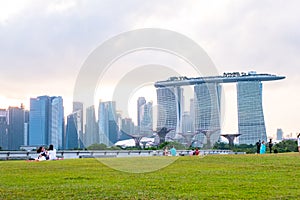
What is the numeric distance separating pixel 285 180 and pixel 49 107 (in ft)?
223

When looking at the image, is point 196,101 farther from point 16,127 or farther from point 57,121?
point 16,127

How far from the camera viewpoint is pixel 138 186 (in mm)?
12875

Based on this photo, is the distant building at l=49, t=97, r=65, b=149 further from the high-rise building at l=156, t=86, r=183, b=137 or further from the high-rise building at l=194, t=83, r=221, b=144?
the high-rise building at l=194, t=83, r=221, b=144

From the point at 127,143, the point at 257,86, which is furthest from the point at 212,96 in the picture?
the point at 257,86

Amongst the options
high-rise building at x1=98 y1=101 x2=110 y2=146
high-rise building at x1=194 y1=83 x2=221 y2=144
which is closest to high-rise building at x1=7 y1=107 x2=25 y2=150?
high-rise building at x1=194 y1=83 x2=221 y2=144

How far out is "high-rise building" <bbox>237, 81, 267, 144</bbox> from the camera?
12800 cm

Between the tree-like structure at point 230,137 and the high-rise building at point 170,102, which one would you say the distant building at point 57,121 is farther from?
the tree-like structure at point 230,137

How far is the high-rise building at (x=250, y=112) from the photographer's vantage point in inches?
5039

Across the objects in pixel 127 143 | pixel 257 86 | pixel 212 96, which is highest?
pixel 257 86

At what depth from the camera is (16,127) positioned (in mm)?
101062

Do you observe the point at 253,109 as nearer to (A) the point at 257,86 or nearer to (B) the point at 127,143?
(A) the point at 257,86

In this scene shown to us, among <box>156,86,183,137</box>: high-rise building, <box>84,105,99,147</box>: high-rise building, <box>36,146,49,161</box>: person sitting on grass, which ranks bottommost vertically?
<box>36,146,49,161</box>: person sitting on grass

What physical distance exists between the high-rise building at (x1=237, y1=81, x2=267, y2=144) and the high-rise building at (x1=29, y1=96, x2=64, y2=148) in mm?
55104

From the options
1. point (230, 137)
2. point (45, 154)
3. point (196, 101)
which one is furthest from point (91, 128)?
point (230, 137)
